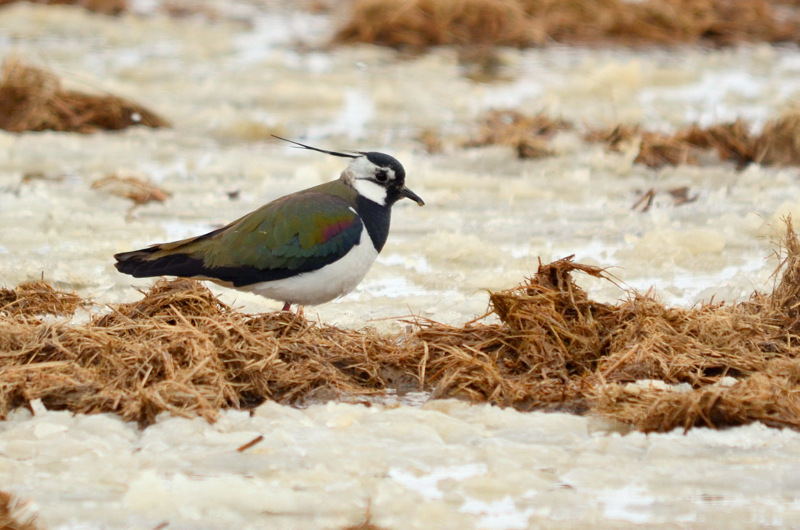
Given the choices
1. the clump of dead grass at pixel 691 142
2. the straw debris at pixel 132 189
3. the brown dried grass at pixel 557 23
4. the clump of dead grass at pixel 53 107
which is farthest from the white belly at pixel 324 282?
the brown dried grass at pixel 557 23

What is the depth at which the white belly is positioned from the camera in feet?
17.1

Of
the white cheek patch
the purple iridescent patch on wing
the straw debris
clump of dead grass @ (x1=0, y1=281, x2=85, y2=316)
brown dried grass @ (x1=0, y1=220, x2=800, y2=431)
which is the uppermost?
the white cheek patch

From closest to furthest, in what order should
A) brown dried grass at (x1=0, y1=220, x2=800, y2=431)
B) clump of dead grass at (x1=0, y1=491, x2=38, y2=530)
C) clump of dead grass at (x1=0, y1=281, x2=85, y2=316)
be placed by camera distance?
1. clump of dead grass at (x1=0, y1=491, x2=38, y2=530)
2. brown dried grass at (x1=0, y1=220, x2=800, y2=431)
3. clump of dead grass at (x1=0, y1=281, x2=85, y2=316)

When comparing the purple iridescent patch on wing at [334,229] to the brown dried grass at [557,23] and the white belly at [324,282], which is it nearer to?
the white belly at [324,282]

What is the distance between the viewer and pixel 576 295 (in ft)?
17.0

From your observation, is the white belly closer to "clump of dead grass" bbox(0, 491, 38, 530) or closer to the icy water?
the icy water

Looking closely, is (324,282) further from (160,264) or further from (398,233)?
(398,233)

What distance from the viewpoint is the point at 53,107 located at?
10.7 metres

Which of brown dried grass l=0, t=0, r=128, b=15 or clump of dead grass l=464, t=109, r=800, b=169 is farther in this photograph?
brown dried grass l=0, t=0, r=128, b=15

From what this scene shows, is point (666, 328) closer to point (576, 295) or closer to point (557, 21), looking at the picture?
point (576, 295)

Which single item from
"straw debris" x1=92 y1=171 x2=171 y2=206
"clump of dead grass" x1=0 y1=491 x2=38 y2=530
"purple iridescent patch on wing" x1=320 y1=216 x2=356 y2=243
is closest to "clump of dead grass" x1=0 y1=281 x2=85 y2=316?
"purple iridescent patch on wing" x1=320 y1=216 x2=356 y2=243

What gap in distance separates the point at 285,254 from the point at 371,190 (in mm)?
665

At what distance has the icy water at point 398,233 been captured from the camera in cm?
369

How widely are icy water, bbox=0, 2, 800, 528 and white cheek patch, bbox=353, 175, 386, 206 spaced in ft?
2.04
